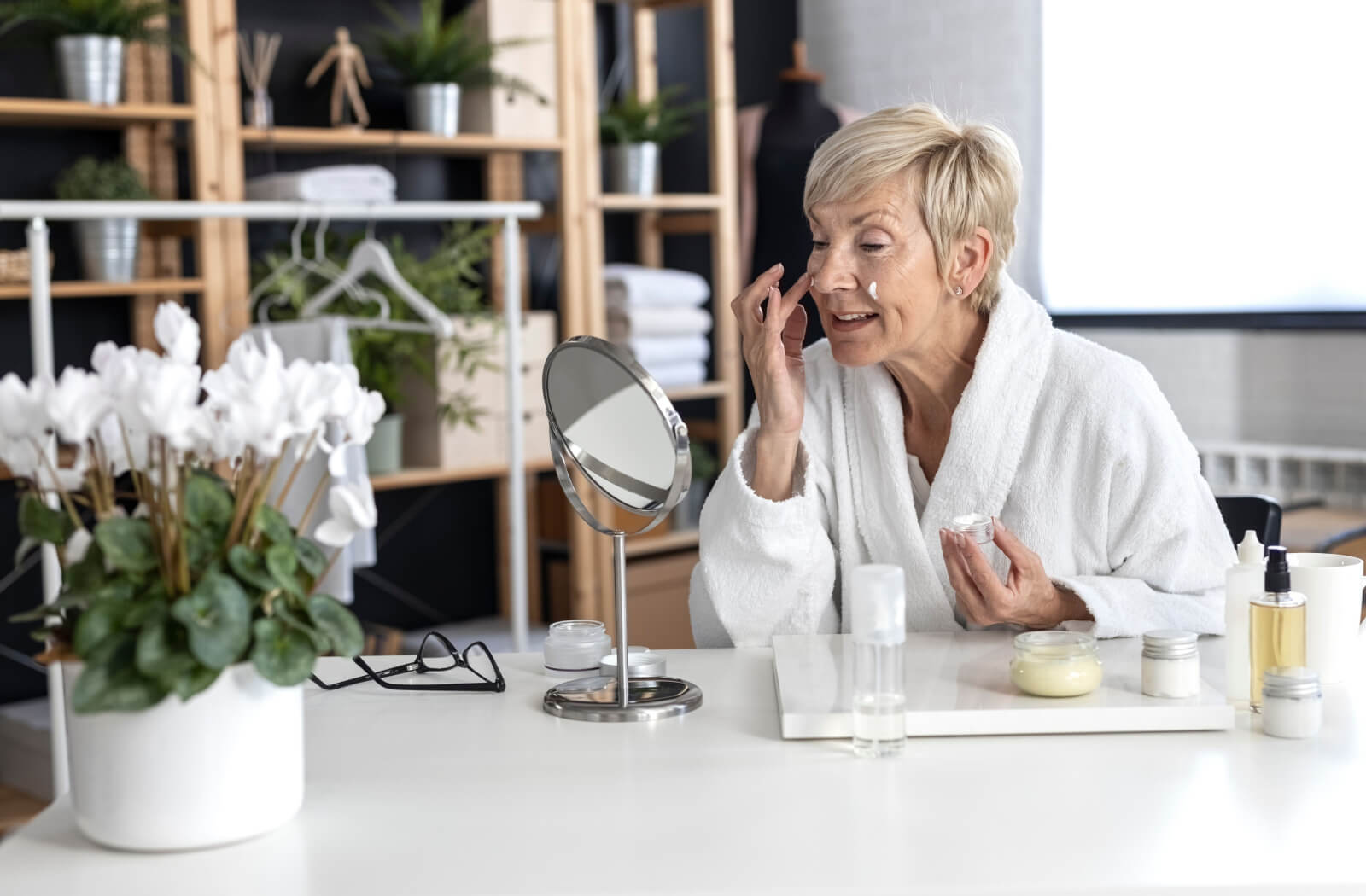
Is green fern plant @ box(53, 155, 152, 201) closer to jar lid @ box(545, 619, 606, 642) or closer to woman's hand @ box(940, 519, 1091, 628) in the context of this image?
jar lid @ box(545, 619, 606, 642)

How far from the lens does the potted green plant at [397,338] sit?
129 inches

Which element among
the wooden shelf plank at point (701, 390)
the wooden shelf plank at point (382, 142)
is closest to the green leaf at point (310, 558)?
the wooden shelf plank at point (382, 142)

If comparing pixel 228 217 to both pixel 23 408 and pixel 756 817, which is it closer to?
pixel 23 408

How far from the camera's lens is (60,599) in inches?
42.9

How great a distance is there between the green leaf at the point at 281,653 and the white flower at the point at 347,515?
0.08m

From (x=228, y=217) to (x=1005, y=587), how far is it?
6.50 feet

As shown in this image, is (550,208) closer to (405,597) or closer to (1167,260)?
(405,597)

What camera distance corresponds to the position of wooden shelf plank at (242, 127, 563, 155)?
3.27 meters

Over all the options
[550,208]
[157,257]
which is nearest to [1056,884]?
[157,257]

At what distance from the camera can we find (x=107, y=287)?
302 centimetres

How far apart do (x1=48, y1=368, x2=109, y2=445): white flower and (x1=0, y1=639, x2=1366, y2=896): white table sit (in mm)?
332

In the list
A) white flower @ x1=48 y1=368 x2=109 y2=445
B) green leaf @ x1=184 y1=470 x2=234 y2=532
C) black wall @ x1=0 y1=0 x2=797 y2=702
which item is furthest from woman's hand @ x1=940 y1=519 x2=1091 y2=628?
black wall @ x1=0 y1=0 x2=797 y2=702

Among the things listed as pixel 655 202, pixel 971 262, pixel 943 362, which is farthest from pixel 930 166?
pixel 655 202

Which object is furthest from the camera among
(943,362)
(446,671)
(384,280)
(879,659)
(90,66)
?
(384,280)
